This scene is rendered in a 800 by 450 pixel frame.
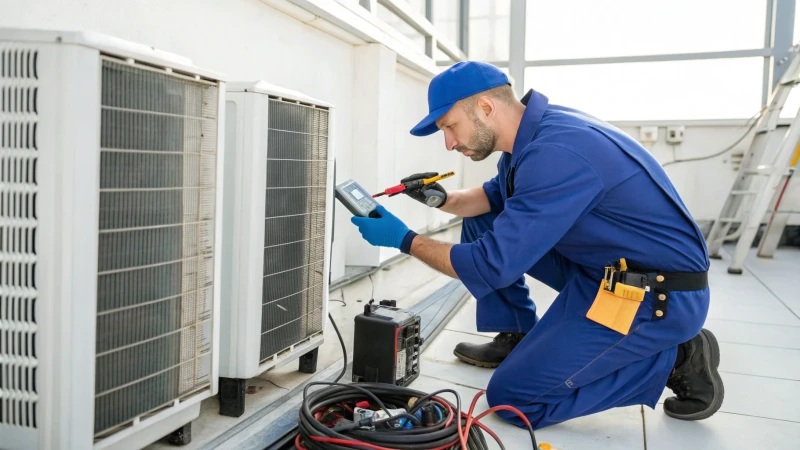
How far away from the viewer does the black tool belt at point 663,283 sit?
4.67 ft

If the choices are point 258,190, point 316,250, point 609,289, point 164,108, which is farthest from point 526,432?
point 164,108

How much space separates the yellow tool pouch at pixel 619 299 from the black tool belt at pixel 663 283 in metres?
0.03

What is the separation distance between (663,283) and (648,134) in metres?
4.13

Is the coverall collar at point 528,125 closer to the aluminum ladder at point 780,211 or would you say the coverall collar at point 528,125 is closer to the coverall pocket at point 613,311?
the coverall pocket at point 613,311

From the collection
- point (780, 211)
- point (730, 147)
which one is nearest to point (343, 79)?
point (780, 211)

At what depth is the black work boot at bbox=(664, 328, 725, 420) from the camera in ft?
4.94

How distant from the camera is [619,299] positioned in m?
1.42

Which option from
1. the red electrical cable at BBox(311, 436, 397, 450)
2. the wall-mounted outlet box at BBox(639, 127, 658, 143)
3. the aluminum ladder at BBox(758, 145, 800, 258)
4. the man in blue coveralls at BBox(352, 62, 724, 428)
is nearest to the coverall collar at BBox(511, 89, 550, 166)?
the man in blue coveralls at BBox(352, 62, 724, 428)

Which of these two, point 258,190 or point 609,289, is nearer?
point 258,190

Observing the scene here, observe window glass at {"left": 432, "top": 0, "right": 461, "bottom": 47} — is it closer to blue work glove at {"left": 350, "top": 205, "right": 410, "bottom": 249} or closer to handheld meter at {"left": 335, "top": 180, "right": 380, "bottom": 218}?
handheld meter at {"left": 335, "top": 180, "right": 380, "bottom": 218}

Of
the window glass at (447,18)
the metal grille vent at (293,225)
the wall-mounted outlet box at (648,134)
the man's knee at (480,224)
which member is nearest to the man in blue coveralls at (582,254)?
the metal grille vent at (293,225)

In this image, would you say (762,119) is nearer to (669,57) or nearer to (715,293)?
(669,57)

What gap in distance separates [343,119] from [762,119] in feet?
10.6

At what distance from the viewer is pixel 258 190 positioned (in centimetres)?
132
